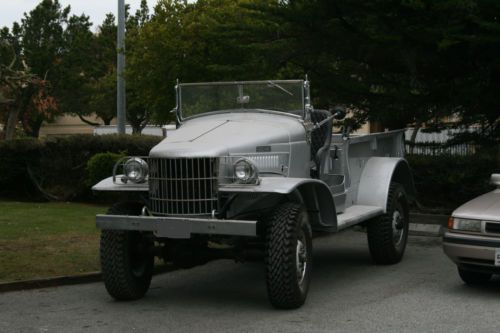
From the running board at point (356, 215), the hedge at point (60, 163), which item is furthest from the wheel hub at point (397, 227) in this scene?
the hedge at point (60, 163)

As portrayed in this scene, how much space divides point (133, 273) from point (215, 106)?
7.63 ft

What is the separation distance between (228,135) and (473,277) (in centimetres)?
311

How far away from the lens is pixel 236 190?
303 inches

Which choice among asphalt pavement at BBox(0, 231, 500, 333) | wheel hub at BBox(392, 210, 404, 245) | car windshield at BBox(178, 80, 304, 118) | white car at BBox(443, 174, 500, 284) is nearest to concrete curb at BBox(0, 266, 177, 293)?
asphalt pavement at BBox(0, 231, 500, 333)

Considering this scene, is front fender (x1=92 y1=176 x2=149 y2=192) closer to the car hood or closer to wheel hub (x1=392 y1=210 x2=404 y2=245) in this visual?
the car hood

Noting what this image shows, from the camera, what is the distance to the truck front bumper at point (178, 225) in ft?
24.2

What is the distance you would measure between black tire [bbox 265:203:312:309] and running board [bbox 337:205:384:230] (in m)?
1.19

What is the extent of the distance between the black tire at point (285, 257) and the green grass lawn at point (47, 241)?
2.99 metres

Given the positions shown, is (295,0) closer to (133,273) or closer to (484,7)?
(484,7)

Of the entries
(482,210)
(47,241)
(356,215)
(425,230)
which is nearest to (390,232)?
(356,215)

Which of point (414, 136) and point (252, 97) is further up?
point (252, 97)

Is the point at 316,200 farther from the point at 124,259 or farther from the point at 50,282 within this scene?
the point at 50,282

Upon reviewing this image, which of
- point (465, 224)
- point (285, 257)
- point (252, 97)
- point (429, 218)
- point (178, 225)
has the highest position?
point (252, 97)

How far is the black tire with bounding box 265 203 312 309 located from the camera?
7.58m
